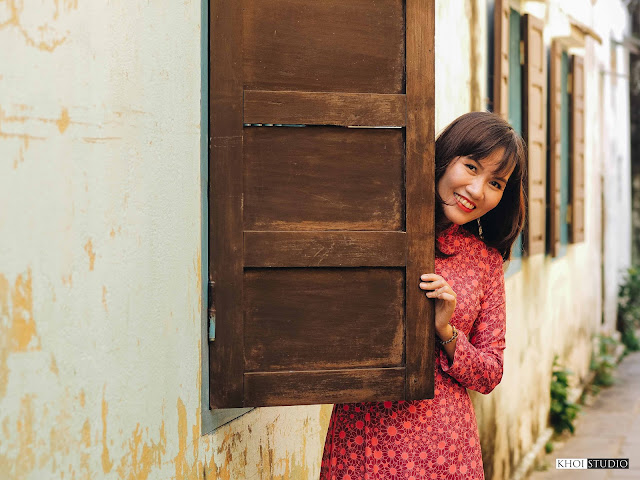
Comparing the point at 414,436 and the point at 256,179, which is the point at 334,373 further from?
the point at 256,179

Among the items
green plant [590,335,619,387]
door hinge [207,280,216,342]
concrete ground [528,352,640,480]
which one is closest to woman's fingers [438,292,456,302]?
door hinge [207,280,216,342]

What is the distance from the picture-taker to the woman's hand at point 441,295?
2.42 metres

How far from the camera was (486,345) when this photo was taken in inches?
102

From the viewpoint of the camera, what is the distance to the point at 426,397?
246 centimetres

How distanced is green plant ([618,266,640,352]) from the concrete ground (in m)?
2.45

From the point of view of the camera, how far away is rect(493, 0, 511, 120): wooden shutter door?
5.62 meters

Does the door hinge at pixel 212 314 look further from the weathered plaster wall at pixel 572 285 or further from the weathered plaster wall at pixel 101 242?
the weathered plaster wall at pixel 572 285

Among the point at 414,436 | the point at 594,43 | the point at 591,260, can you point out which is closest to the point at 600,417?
the point at 591,260

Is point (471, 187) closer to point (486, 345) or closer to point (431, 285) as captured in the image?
point (431, 285)

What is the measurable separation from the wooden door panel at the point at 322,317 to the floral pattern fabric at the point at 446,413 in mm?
195

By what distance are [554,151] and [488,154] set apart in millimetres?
4876

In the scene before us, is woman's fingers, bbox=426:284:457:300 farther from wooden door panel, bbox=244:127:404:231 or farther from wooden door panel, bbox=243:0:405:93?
wooden door panel, bbox=243:0:405:93

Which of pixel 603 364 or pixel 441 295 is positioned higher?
pixel 441 295

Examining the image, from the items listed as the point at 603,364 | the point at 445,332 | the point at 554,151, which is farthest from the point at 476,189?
the point at 603,364
